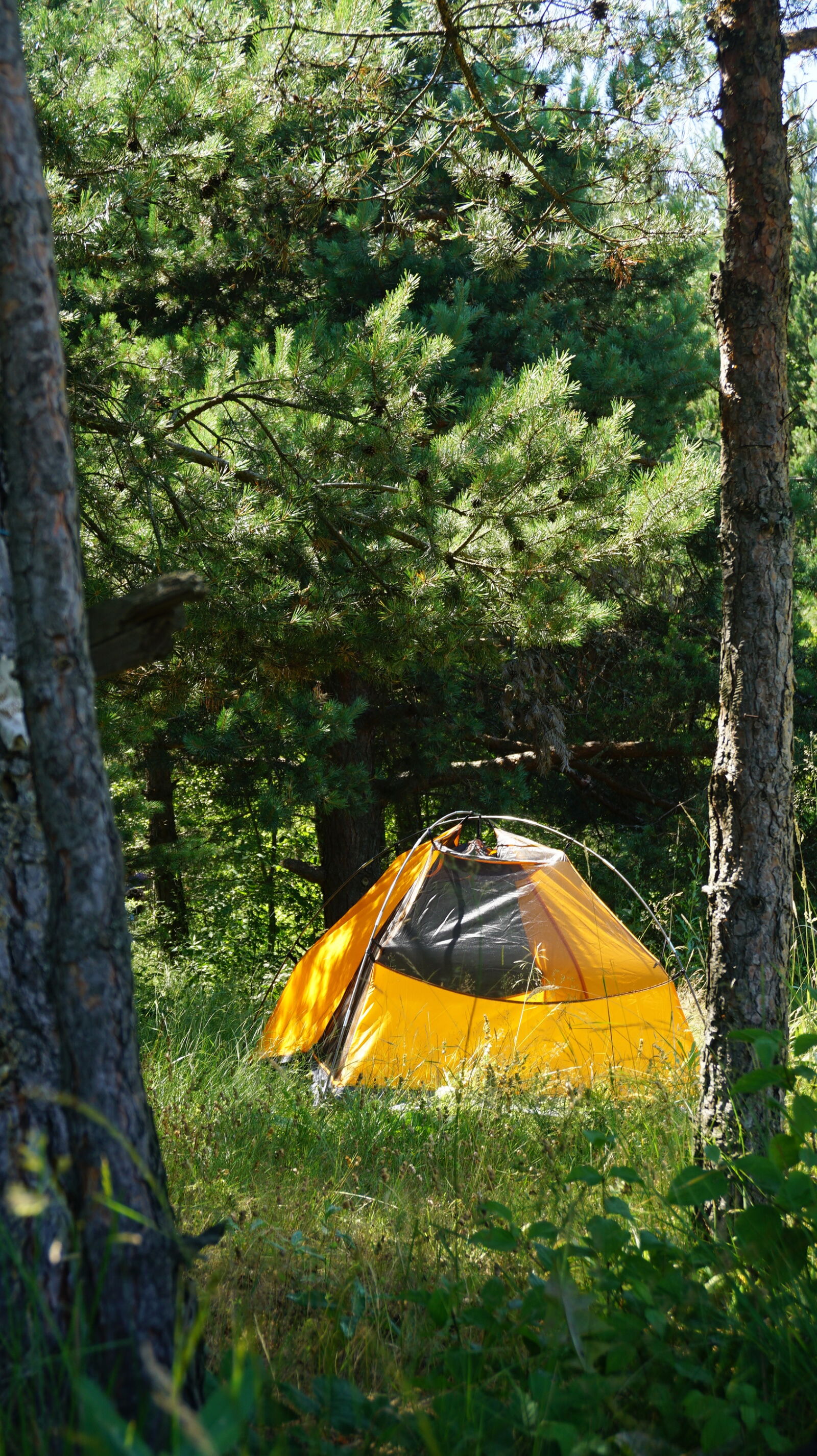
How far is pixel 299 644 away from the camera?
4.98 m

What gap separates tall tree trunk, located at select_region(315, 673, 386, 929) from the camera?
24.6 feet

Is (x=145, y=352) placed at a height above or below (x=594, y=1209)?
above

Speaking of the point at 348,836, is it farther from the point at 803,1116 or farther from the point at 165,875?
the point at 803,1116

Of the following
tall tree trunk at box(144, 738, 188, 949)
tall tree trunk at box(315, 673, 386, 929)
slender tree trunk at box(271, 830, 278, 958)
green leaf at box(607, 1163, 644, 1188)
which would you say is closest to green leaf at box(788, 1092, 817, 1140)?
green leaf at box(607, 1163, 644, 1188)

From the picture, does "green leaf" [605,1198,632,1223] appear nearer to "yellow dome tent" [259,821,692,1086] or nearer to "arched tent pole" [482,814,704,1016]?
"arched tent pole" [482,814,704,1016]

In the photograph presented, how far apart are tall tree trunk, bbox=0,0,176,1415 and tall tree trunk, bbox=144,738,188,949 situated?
648 cm

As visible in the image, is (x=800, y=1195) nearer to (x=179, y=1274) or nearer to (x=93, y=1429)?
(x=179, y=1274)

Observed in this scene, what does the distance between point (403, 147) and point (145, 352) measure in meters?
1.29

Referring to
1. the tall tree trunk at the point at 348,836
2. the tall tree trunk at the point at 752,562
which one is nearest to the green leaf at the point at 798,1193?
the tall tree trunk at the point at 752,562

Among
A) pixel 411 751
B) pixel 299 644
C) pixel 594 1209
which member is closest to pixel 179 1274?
pixel 594 1209

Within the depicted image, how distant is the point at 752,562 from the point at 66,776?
1.75 metres

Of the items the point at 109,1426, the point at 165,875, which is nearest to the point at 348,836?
the point at 165,875

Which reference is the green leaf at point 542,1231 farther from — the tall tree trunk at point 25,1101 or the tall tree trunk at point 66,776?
the tall tree trunk at point 25,1101

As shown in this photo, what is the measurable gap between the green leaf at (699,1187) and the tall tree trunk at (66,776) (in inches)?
30.3
